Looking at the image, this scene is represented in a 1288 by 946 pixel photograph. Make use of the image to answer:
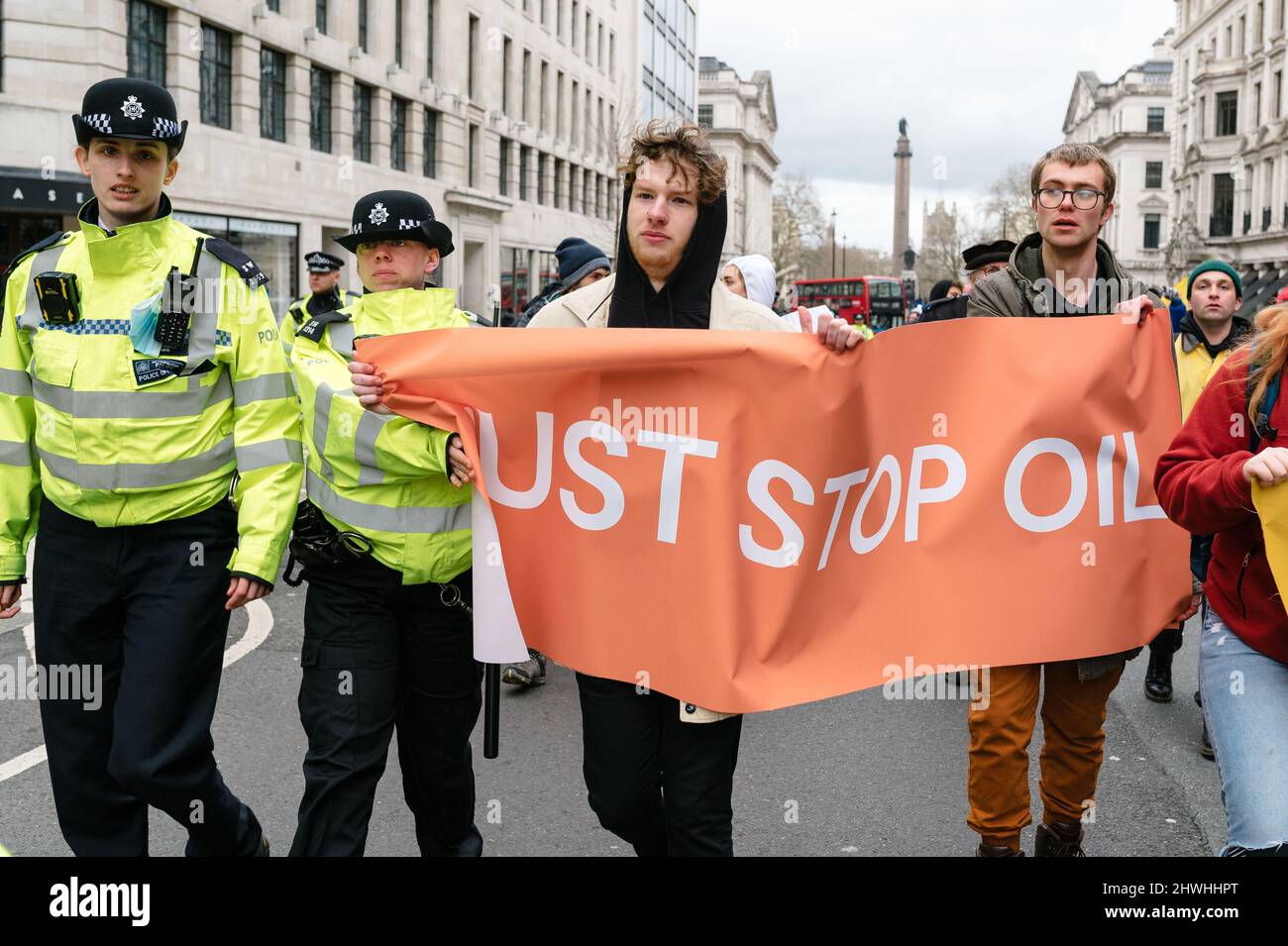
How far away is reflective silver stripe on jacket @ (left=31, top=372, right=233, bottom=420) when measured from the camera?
11.5 ft

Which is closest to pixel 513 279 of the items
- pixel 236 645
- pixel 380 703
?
pixel 236 645

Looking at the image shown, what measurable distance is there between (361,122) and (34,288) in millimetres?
30508

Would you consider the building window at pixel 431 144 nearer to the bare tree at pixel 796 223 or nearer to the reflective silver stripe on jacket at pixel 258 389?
the reflective silver stripe on jacket at pixel 258 389

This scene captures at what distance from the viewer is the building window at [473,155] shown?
4059cm

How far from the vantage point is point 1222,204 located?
7144 cm

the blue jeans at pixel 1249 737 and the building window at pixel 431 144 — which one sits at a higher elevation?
Answer: the building window at pixel 431 144

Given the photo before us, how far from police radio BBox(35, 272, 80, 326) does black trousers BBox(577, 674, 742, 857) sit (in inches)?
70.3

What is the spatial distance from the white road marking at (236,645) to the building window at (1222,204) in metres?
73.2

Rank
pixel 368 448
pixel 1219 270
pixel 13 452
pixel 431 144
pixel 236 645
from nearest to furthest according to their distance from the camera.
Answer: pixel 368 448 < pixel 13 452 < pixel 1219 270 < pixel 236 645 < pixel 431 144

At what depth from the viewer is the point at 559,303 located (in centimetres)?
374

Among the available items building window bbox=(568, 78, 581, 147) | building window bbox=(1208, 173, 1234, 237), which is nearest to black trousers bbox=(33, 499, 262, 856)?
building window bbox=(568, 78, 581, 147)

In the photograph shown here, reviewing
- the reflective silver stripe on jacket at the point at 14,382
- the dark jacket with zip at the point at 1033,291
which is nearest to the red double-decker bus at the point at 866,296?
the dark jacket with zip at the point at 1033,291

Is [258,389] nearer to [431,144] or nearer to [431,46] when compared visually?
[431,144]

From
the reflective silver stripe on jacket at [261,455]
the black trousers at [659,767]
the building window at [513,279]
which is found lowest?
the black trousers at [659,767]
